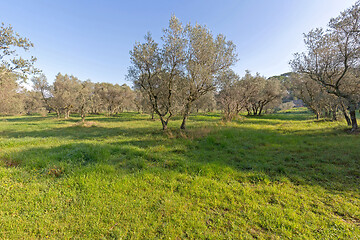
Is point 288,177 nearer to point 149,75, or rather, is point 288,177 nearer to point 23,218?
point 23,218

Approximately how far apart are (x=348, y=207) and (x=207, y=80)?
Answer: 14.0m

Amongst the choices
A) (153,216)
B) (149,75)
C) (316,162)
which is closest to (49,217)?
(153,216)

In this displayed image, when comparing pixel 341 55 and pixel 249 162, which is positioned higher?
pixel 341 55

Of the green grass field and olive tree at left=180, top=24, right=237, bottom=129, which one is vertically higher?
olive tree at left=180, top=24, right=237, bottom=129

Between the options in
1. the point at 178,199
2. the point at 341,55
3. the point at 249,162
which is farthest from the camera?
the point at 341,55

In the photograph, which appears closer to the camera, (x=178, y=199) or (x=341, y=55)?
(x=178, y=199)

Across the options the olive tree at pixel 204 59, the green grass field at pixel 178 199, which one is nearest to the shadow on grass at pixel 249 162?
the green grass field at pixel 178 199

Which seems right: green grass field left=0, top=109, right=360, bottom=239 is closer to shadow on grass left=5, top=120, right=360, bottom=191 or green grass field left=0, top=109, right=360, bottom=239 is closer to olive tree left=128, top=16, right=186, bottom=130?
shadow on grass left=5, top=120, right=360, bottom=191

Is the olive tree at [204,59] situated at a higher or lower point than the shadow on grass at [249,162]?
higher

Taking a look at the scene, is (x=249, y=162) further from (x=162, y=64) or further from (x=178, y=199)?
(x=162, y=64)

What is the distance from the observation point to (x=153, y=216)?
4.18 meters

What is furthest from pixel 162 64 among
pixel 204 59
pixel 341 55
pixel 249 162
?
pixel 341 55

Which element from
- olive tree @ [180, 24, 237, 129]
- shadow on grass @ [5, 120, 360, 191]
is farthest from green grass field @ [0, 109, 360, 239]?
olive tree @ [180, 24, 237, 129]

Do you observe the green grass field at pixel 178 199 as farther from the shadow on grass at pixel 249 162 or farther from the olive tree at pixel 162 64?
the olive tree at pixel 162 64
